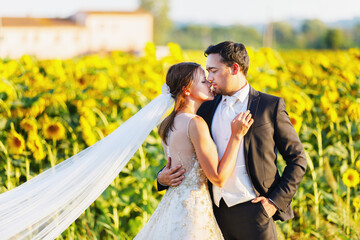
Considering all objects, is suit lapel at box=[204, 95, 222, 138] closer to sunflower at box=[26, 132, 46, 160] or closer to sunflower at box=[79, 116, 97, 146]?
sunflower at box=[79, 116, 97, 146]

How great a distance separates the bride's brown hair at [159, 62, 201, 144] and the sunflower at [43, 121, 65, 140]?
1280mm

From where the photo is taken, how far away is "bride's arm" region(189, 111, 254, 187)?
7.14ft

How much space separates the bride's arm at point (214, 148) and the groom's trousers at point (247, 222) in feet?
0.59

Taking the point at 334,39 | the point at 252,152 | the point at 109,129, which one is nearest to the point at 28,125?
the point at 109,129

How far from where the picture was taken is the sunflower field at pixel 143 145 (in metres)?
3.50

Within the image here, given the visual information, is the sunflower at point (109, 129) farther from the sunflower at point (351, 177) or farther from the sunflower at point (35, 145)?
the sunflower at point (351, 177)

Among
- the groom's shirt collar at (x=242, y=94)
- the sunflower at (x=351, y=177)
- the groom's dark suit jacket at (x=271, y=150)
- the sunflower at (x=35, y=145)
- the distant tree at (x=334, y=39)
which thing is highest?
the groom's shirt collar at (x=242, y=94)

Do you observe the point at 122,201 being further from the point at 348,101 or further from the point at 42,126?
the point at 348,101

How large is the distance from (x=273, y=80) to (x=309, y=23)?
252 feet

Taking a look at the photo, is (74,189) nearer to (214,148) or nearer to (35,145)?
(214,148)

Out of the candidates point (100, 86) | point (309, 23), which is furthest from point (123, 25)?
Answer: point (100, 86)

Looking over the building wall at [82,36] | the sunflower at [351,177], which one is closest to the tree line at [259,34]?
the building wall at [82,36]

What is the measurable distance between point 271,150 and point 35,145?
172 centimetres

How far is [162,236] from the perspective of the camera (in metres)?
2.38
